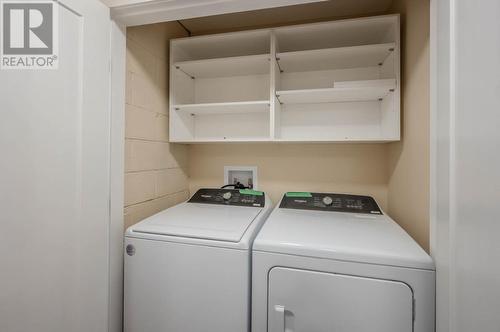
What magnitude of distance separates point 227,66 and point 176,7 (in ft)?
2.12

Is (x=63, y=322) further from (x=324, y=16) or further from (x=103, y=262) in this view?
(x=324, y=16)

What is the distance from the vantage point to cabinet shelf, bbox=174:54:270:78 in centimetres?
163

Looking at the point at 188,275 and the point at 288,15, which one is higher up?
the point at 288,15

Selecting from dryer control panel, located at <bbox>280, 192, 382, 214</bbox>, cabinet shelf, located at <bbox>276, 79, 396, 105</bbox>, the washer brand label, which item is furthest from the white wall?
the washer brand label

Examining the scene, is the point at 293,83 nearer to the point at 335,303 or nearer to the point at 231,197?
the point at 231,197

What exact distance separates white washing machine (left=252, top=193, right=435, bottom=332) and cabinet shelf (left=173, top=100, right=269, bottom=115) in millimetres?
904

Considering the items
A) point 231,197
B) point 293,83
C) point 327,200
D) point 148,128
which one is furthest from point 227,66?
point 327,200

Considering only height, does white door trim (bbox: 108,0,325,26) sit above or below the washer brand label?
above

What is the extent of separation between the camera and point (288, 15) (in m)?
1.76

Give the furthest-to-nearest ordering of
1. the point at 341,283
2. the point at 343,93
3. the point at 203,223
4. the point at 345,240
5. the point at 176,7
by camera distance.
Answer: the point at 343,93, the point at 203,223, the point at 176,7, the point at 345,240, the point at 341,283

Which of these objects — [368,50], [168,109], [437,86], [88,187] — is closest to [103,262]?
[88,187]

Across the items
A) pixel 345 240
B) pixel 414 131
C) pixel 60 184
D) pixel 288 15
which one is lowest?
pixel 345 240

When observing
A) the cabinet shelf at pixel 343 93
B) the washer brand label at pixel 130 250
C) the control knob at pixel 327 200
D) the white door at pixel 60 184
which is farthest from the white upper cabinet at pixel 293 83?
the washer brand label at pixel 130 250

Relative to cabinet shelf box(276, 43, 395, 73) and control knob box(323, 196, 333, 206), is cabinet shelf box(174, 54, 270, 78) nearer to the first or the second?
cabinet shelf box(276, 43, 395, 73)
